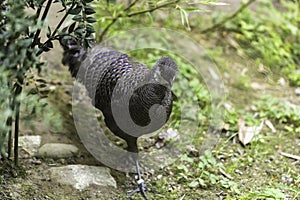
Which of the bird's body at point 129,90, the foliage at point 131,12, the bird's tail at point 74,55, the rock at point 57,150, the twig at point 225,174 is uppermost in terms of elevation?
the foliage at point 131,12

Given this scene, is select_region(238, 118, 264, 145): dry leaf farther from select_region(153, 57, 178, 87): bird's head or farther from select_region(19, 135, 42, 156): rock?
select_region(19, 135, 42, 156): rock

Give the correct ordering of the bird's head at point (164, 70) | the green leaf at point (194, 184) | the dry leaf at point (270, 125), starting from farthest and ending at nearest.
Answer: the dry leaf at point (270, 125) → the green leaf at point (194, 184) → the bird's head at point (164, 70)

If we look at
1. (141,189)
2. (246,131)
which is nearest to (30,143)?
(141,189)

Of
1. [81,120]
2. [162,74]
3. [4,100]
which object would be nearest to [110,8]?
[81,120]

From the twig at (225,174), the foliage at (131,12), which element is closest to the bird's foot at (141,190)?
the twig at (225,174)

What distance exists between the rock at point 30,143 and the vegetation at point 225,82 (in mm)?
190

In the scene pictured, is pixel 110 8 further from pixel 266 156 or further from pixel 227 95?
pixel 266 156

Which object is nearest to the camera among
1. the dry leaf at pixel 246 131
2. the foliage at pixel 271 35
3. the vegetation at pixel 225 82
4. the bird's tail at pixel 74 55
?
the vegetation at pixel 225 82

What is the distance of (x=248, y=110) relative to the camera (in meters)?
4.08

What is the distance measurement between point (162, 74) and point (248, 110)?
1.54 m

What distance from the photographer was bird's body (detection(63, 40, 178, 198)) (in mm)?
2775

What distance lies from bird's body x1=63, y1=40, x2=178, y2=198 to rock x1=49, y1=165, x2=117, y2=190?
26 centimetres

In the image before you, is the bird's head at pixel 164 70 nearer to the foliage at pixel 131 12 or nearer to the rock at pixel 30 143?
the foliage at pixel 131 12

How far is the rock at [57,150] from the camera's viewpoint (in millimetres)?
3174
